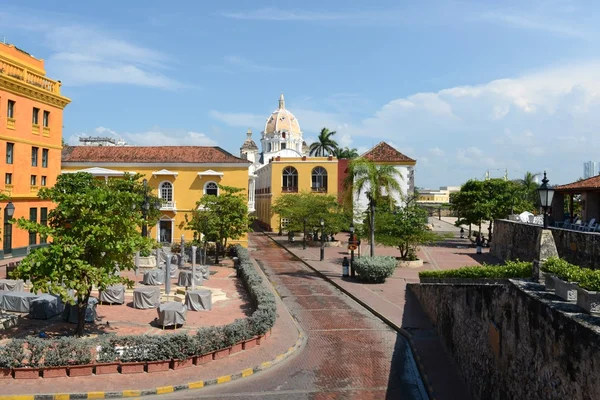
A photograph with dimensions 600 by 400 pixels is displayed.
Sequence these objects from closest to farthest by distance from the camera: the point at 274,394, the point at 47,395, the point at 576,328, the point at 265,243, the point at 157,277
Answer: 1. the point at 576,328
2. the point at 47,395
3. the point at 274,394
4. the point at 157,277
5. the point at 265,243

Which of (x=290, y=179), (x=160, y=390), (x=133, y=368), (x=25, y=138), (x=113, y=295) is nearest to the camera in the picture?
(x=160, y=390)

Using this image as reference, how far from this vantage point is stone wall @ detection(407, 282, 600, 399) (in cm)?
664

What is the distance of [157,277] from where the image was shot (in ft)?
77.8

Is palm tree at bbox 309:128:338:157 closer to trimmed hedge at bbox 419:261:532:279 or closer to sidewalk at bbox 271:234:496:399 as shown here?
sidewalk at bbox 271:234:496:399

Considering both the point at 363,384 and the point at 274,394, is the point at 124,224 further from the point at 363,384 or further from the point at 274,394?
the point at 363,384

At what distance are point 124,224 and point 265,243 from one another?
34.6 m

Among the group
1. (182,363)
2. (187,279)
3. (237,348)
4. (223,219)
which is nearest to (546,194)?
(237,348)

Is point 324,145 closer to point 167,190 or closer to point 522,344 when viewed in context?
point 167,190

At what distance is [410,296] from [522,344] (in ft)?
46.2

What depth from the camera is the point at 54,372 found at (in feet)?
38.8

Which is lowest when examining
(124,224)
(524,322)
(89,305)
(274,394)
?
(274,394)

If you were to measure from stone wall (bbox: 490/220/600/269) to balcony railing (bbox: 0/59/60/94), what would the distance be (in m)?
30.0

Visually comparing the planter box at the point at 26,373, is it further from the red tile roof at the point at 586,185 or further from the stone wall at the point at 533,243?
the red tile roof at the point at 586,185

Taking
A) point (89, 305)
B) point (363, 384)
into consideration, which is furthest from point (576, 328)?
point (89, 305)
